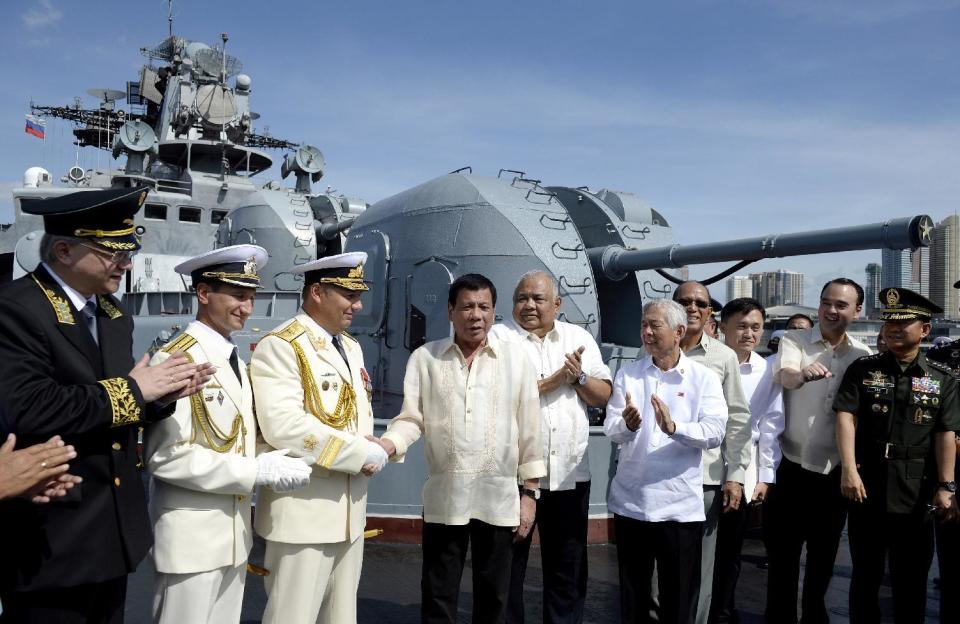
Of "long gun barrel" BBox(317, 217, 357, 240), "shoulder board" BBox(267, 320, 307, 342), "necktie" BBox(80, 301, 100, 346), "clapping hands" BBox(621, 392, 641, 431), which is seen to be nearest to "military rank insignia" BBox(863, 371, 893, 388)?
"clapping hands" BBox(621, 392, 641, 431)

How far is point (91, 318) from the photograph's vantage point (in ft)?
6.75

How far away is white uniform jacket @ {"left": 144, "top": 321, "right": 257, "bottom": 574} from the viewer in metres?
2.21

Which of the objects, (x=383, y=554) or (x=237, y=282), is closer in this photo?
(x=237, y=282)

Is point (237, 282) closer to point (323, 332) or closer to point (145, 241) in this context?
point (323, 332)

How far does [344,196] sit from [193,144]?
4.96 m

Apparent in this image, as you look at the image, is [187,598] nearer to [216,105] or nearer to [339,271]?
[339,271]

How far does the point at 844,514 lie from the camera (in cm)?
347

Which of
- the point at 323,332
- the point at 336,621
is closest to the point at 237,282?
the point at 323,332

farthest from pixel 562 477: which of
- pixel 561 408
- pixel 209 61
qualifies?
pixel 209 61

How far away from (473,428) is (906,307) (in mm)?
2039

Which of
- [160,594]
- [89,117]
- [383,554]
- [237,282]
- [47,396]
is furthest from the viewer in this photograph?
[89,117]

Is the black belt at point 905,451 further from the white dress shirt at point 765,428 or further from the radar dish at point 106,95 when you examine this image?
the radar dish at point 106,95

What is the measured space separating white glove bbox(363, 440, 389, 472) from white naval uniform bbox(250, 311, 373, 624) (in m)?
0.02

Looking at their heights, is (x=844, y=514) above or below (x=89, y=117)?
below
